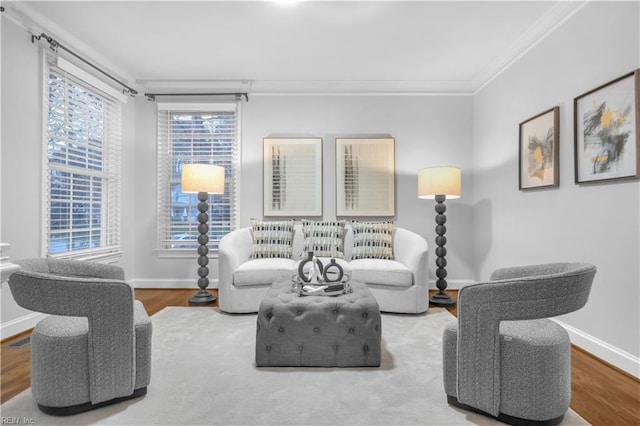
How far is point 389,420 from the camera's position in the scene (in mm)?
1536

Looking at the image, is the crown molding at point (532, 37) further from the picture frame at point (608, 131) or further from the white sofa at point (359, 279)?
the white sofa at point (359, 279)

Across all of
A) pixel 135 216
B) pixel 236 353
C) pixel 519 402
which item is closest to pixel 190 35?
pixel 135 216

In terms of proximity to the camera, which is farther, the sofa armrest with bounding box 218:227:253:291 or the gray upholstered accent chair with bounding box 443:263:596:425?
the sofa armrest with bounding box 218:227:253:291

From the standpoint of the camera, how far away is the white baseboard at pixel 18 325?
2.56 m

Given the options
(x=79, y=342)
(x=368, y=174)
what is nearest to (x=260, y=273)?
(x=79, y=342)

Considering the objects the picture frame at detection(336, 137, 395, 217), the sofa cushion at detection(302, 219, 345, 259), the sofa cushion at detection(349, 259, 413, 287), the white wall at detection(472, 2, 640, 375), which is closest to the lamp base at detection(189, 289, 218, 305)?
the sofa cushion at detection(302, 219, 345, 259)

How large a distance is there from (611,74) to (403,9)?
5.30 feet

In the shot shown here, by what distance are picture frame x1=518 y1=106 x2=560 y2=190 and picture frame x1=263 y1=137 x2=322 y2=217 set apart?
2.31 m

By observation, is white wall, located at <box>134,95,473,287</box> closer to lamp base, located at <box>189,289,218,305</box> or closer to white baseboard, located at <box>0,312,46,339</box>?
lamp base, located at <box>189,289,218,305</box>

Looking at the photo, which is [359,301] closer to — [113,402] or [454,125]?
[113,402]

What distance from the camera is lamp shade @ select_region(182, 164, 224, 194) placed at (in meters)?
3.66

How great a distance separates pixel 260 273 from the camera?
127 inches

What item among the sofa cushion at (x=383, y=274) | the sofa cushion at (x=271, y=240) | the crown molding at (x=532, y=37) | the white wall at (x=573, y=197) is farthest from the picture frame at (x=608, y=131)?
the sofa cushion at (x=271, y=240)

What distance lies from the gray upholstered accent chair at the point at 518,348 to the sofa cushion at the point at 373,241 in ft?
7.08
